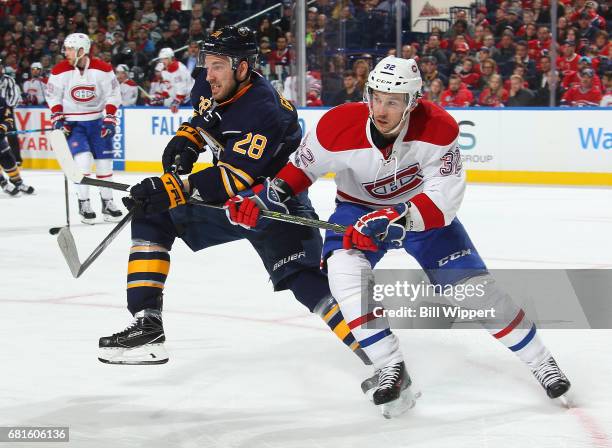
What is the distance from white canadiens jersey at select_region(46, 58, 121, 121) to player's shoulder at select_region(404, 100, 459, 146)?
489 centimetres

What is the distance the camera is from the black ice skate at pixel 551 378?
2971 millimetres

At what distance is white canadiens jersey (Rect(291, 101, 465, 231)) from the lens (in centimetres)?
294

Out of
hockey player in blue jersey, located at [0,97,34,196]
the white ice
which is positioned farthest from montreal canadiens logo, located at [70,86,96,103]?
the white ice

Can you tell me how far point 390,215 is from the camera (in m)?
2.91

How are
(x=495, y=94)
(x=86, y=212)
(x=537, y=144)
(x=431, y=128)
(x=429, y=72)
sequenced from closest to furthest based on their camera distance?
(x=431, y=128) < (x=86, y=212) < (x=537, y=144) < (x=495, y=94) < (x=429, y=72)

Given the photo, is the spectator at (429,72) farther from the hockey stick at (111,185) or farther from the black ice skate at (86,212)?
the hockey stick at (111,185)

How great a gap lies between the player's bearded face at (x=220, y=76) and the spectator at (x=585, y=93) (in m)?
6.61

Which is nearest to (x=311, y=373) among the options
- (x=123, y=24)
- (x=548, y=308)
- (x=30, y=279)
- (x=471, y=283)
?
(x=471, y=283)

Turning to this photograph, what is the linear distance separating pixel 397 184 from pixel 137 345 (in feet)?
3.10

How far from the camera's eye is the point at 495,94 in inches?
381

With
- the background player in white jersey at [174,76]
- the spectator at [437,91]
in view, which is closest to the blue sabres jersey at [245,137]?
the spectator at [437,91]

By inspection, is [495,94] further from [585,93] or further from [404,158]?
[404,158]

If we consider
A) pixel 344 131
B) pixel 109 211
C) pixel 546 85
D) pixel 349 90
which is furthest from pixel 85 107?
pixel 344 131

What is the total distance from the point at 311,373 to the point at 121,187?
2.93 feet
